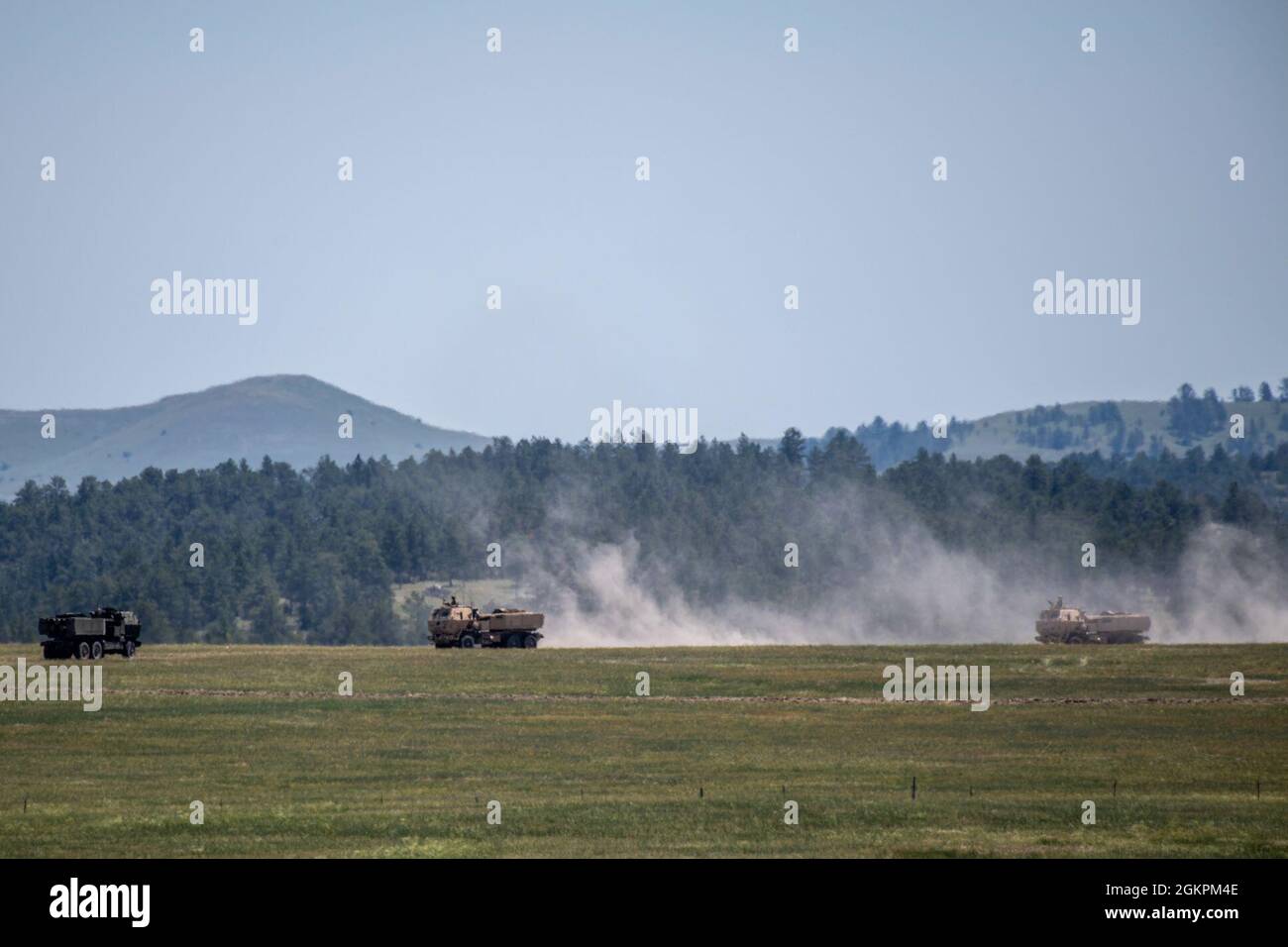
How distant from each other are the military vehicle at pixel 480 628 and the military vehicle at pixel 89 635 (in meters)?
15.4

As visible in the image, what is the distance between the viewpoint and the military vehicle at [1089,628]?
89.7m

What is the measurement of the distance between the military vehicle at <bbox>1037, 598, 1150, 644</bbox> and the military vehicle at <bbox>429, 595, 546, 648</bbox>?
88.2 ft

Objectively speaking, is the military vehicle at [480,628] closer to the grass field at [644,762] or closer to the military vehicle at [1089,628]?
the grass field at [644,762]

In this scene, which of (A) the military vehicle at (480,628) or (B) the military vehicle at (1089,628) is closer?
(A) the military vehicle at (480,628)

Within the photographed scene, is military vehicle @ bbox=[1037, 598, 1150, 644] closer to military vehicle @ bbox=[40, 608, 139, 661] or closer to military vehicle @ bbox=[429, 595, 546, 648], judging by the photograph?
military vehicle @ bbox=[429, 595, 546, 648]

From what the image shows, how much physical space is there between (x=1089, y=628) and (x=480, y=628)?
104 ft

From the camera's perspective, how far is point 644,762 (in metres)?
44.8

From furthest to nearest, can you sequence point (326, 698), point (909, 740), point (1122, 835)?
point (326, 698) → point (909, 740) → point (1122, 835)

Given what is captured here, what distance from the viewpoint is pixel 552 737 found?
163ft

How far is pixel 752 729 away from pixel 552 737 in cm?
634

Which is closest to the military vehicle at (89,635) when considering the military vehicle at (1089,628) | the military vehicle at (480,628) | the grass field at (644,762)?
the grass field at (644,762)
